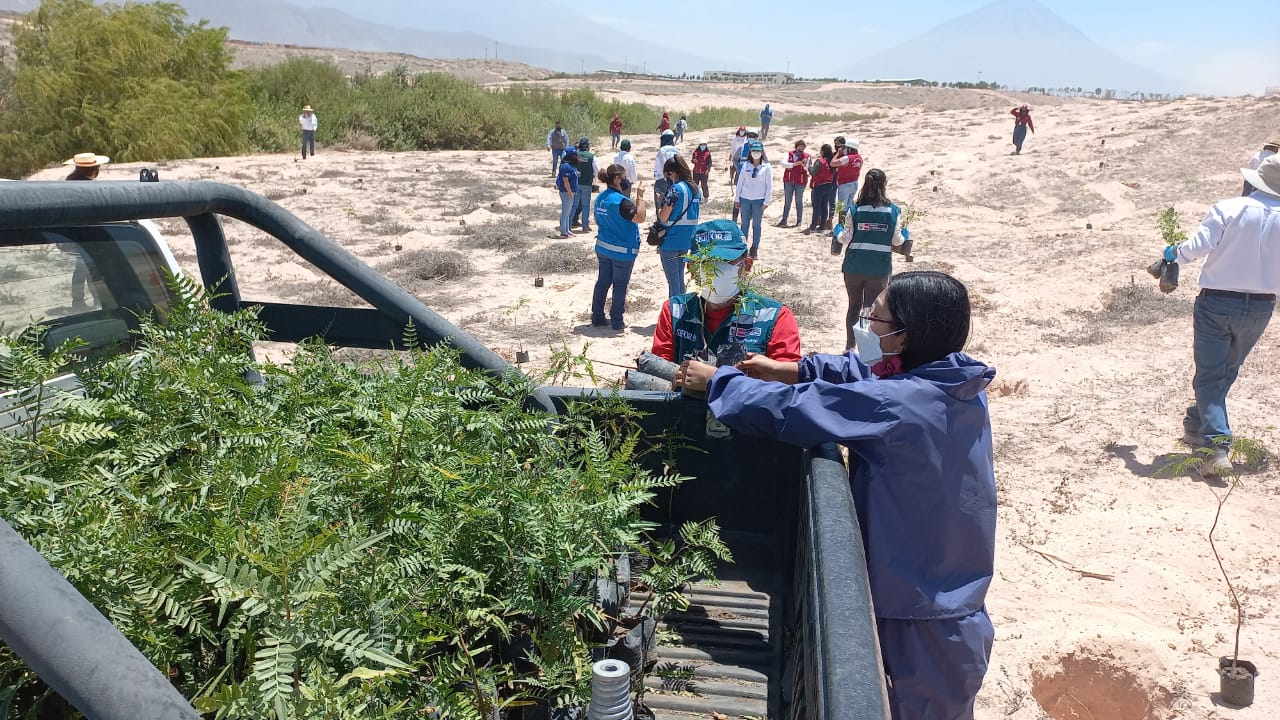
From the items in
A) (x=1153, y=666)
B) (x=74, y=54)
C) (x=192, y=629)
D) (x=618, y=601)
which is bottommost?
(x=1153, y=666)

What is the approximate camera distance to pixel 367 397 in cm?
212

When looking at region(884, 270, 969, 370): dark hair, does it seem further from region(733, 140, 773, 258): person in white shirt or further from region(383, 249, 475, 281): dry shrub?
region(383, 249, 475, 281): dry shrub

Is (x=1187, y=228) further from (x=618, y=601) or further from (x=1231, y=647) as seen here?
(x=618, y=601)

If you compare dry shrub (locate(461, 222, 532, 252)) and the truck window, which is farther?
dry shrub (locate(461, 222, 532, 252))

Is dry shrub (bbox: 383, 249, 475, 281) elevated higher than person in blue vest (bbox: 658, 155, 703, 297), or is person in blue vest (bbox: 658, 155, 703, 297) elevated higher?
person in blue vest (bbox: 658, 155, 703, 297)

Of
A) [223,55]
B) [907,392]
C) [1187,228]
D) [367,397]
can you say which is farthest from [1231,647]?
[223,55]

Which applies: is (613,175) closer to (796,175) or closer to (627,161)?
(627,161)

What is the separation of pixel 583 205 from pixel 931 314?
13.8 metres

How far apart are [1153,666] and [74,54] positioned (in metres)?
28.3

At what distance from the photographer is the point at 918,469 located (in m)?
2.09

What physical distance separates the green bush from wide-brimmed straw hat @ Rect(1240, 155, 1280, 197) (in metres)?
5.28

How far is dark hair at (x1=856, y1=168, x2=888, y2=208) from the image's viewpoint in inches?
301

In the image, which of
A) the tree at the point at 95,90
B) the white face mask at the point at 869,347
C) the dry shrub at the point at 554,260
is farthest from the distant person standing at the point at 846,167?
the tree at the point at 95,90

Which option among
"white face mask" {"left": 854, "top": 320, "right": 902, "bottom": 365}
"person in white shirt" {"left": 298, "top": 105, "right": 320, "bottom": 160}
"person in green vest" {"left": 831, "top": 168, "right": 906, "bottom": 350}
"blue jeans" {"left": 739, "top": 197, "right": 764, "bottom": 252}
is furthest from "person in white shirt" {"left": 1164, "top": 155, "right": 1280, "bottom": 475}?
"person in white shirt" {"left": 298, "top": 105, "right": 320, "bottom": 160}
